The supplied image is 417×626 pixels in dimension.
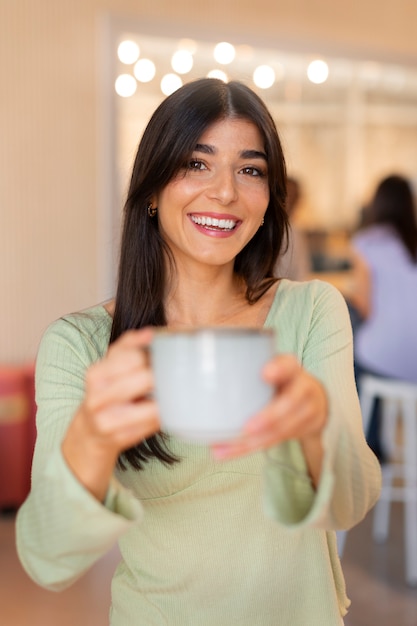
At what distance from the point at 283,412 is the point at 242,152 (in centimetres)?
61

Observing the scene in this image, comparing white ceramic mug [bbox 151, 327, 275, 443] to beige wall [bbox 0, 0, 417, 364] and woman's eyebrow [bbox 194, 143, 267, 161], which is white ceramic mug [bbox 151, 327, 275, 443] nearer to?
woman's eyebrow [bbox 194, 143, 267, 161]

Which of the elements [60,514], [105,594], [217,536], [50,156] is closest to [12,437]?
[105,594]

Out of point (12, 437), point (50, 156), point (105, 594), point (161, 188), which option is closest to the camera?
point (161, 188)

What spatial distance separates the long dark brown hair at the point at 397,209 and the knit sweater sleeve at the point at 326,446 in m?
2.18

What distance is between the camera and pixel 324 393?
70 centimetres

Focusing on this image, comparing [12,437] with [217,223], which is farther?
[12,437]

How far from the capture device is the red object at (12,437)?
3350mm

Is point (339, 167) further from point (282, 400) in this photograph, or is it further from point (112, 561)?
point (282, 400)

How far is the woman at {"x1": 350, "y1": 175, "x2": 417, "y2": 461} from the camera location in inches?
121

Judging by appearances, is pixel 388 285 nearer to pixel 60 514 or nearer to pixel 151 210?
pixel 151 210

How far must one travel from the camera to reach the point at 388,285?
10.7 ft

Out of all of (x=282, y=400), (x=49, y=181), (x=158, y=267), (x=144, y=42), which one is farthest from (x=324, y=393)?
(x=144, y=42)

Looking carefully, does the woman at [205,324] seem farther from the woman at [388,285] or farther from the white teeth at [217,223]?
the woman at [388,285]

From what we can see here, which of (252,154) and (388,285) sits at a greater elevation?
(252,154)
